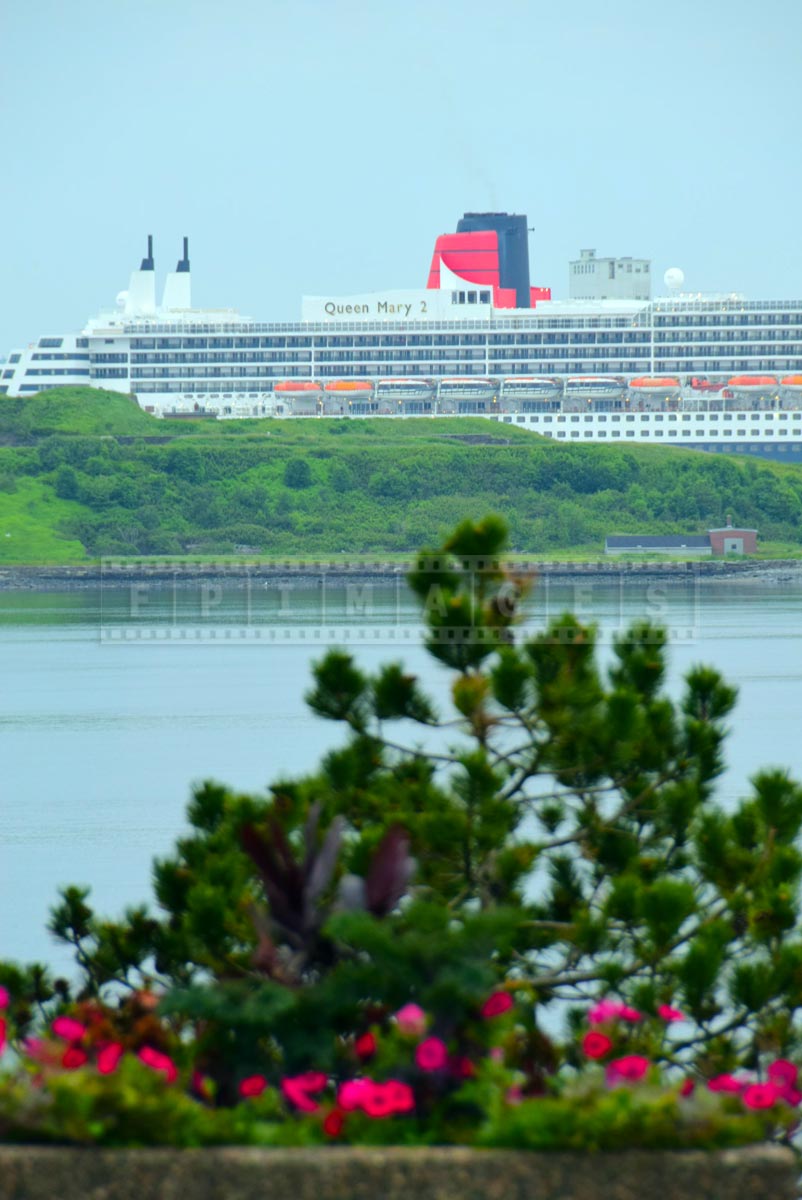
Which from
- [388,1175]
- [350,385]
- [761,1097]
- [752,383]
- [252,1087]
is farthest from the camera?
[350,385]

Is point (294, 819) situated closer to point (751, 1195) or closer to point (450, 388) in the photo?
point (751, 1195)

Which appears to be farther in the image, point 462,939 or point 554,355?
point 554,355

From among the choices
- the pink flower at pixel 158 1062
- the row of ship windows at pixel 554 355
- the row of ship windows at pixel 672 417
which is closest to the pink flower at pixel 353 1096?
the pink flower at pixel 158 1062

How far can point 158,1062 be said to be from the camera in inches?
179

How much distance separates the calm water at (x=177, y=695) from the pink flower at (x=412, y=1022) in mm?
2141

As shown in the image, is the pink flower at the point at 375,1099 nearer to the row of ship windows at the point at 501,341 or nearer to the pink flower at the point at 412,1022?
the pink flower at the point at 412,1022

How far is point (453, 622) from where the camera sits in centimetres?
646

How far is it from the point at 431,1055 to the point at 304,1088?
0.32 meters

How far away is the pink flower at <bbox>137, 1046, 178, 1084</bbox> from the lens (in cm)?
447

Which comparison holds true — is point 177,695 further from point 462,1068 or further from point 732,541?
point 732,541

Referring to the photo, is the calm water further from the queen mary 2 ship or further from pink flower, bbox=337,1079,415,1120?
the queen mary 2 ship

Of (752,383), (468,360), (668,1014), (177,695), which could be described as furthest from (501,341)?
(668,1014)

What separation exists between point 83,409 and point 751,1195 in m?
80.8

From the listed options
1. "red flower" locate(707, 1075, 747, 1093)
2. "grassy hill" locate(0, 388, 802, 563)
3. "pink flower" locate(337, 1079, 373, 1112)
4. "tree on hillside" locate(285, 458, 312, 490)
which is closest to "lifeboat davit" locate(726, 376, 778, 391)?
"grassy hill" locate(0, 388, 802, 563)
